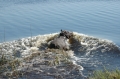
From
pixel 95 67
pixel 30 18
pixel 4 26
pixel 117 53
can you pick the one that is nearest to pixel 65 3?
pixel 30 18

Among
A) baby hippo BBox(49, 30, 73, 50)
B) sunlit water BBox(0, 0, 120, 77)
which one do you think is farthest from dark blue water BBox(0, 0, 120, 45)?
baby hippo BBox(49, 30, 73, 50)

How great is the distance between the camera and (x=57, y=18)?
23.7m

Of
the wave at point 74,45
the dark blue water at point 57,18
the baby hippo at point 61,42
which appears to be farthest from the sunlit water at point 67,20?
the baby hippo at point 61,42

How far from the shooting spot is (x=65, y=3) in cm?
3181

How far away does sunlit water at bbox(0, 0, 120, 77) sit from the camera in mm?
14041

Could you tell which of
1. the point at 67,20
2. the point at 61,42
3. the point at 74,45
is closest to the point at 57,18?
the point at 67,20

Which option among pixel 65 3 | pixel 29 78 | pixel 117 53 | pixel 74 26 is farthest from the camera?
pixel 65 3

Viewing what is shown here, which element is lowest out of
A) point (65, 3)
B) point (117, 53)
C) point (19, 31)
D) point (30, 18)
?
point (117, 53)

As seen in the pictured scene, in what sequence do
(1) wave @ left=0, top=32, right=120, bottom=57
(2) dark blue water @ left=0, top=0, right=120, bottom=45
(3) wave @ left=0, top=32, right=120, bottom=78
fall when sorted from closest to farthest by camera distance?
1. (3) wave @ left=0, top=32, right=120, bottom=78
2. (1) wave @ left=0, top=32, right=120, bottom=57
3. (2) dark blue water @ left=0, top=0, right=120, bottom=45

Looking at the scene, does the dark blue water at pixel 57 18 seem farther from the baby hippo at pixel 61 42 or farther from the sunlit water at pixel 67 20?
the baby hippo at pixel 61 42

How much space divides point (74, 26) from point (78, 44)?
5.19 meters

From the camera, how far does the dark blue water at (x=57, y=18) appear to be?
64.3 feet

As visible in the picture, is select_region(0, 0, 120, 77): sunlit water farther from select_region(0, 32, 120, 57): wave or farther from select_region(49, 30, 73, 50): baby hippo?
select_region(49, 30, 73, 50): baby hippo

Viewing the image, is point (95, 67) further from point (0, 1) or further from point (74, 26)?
point (0, 1)
